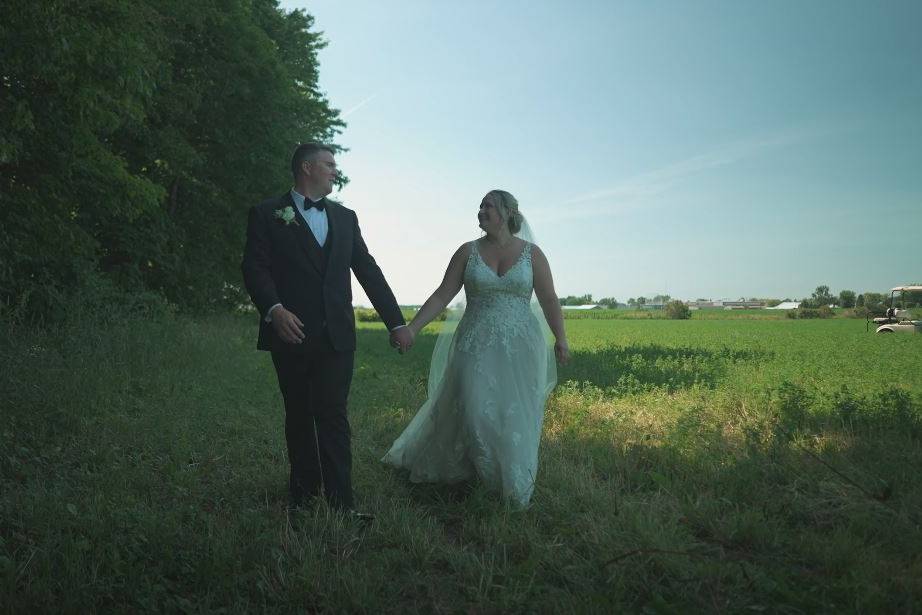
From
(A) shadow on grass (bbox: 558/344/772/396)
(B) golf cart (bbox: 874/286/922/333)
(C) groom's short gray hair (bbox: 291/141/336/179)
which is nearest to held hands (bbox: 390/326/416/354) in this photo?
(C) groom's short gray hair (bbox: 291/141/336/179)

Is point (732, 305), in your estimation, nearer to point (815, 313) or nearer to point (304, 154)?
point (815, 313)

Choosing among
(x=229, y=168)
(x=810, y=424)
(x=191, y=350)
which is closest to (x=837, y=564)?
(x=810, y=424)

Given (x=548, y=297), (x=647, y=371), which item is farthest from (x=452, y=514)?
(x=647, y=371)

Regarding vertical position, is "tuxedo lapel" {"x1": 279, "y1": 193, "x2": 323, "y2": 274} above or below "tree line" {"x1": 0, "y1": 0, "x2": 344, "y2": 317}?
below

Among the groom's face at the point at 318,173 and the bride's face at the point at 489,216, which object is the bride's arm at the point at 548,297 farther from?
the groom's face at the point at 318,173

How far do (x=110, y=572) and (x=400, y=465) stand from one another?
261 centimetres

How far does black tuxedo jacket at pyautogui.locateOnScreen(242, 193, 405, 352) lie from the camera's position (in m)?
4.27

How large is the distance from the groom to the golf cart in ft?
111

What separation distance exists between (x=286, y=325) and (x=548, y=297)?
2280 mm

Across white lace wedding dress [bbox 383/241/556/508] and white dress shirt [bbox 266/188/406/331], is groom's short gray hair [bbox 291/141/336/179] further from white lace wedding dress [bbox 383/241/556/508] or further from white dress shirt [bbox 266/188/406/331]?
white lace wedding dress [bbox 383/241/556/508]

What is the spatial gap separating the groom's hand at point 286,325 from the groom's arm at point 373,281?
80cm

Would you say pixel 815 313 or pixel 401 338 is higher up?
pixel 815 313

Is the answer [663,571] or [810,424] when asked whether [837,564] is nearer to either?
[663,571]

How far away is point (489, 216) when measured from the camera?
507cm
